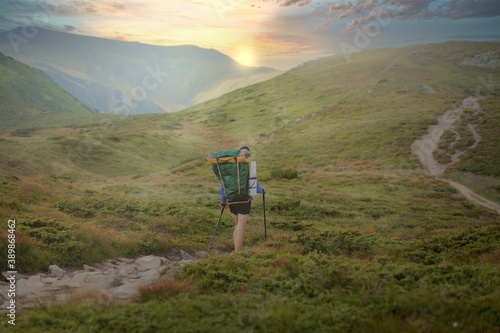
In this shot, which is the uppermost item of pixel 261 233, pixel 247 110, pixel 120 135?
pixel 247 110

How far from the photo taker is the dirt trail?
35.5m

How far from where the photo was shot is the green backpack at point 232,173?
436 inches

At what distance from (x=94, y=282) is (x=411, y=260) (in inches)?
317

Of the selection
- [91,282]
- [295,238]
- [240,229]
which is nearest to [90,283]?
[91,282]

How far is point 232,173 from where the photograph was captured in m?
11.3

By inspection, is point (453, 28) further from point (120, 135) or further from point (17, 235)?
point (17, 235)

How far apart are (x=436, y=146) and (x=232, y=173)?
190ft

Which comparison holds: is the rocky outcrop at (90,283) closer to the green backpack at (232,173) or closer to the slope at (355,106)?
the green backpack at (232,173)

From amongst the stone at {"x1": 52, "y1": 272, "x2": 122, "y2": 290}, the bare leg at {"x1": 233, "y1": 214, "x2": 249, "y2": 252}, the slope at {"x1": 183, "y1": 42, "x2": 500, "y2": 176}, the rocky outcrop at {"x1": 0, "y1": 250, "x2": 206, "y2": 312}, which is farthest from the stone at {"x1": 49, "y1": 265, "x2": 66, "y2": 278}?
the slope at {"x1": 183, "y1": 42, "x2": 500, "y2": 176}

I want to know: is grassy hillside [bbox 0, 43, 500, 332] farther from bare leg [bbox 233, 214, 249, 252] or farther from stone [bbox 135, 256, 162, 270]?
stone [bbox 135, 256, 162, 270]

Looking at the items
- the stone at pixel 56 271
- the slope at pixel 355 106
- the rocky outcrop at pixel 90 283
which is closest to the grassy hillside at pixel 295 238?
the stone at pixel 56 271

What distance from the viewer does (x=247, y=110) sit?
142 meters

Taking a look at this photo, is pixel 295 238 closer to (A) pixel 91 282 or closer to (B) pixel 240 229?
(B) pixel 240 229

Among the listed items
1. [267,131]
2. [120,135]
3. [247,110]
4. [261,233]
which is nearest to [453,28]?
[247,110]
